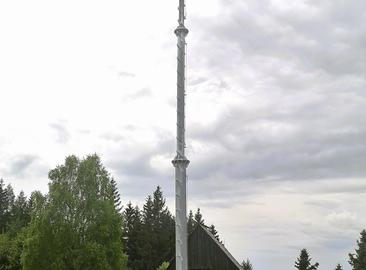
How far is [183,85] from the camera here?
15.3m

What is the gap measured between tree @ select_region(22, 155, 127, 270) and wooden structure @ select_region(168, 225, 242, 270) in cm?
657

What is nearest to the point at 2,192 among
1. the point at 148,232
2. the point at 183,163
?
the point at 148,232

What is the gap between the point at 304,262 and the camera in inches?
2995

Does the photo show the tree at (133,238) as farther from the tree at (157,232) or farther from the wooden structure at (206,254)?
the wooden structure at (206,254)

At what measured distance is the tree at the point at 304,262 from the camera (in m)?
75.8

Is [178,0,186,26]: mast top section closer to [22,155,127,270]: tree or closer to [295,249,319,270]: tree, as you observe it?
[22,155,127,270]: tree

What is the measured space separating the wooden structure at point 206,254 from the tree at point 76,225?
6.57 metres

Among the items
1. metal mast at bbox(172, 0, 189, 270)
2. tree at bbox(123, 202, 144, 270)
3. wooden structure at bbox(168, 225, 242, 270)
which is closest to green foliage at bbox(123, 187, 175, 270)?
tree at bbox(123, 202, 144, 270)

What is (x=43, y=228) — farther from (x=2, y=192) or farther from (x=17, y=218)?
(x=2, y=192)

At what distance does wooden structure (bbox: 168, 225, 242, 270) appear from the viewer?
37037mm

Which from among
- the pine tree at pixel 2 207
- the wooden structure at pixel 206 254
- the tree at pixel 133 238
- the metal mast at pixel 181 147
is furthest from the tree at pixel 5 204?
the metal mast at pixel 181 147

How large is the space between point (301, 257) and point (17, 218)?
44.1 meters

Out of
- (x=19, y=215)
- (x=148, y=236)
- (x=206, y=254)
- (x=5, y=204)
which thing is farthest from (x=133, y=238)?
(x=206, y=254)

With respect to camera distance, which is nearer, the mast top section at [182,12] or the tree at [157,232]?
the mast top section at [182,12]
